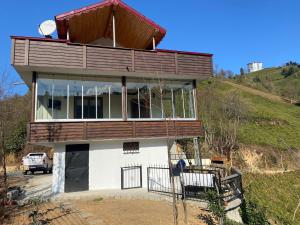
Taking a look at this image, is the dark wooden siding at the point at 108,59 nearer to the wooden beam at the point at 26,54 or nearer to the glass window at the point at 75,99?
the glass window at the point at 75,99

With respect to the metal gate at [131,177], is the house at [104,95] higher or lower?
higher

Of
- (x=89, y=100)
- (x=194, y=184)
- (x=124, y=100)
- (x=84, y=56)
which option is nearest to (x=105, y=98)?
(x=89, y=100)

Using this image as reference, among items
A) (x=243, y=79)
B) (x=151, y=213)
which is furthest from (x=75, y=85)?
(x=243, y=79)

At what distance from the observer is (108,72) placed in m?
16.3

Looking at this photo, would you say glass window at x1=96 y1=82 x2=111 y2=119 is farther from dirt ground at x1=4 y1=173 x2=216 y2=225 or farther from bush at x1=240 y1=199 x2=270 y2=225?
bush at x1=240 y1=199 x2=270 y2=225

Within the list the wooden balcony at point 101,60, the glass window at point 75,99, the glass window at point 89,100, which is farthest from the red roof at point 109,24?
the glass window at point 89,100

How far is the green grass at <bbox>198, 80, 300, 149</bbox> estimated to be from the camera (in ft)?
113

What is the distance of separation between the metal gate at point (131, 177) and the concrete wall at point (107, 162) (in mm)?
224

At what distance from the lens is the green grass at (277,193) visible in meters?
18.0

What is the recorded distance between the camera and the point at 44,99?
15.4 metres

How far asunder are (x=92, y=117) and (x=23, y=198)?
→ 5886 mm

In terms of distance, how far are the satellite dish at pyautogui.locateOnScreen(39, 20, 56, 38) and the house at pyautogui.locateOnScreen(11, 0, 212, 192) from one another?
34cm

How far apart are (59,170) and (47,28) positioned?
8.43 meters

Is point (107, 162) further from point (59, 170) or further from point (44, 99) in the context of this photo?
point (44, 99)
